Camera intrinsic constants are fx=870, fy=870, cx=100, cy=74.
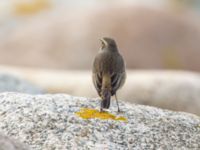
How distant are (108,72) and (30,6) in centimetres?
2867

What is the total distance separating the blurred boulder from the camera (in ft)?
98.9

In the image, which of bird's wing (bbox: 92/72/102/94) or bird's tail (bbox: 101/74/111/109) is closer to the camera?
Answer: bird's tail (bbox: 101/74/111/109)

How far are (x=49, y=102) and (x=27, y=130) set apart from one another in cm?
79

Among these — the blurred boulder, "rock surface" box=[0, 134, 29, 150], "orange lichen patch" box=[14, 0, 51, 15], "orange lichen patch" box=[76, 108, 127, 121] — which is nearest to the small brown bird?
"orange lichen patch" box=[76, 108, 127, 121]

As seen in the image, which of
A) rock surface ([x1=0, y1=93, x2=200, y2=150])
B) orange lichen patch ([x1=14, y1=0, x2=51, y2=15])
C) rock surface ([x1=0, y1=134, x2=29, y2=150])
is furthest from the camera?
orange lichen patch ([x1=14, y1=0, x2=51, y2=15])

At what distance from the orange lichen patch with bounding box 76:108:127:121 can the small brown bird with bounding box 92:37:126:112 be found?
13cm

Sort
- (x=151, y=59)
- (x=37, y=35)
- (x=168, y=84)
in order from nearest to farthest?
(x=168, y=84), (x=151, y=59), (x=37, y=35)

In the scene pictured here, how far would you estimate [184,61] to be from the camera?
30578 millimetres

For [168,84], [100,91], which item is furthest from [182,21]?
[100,91]

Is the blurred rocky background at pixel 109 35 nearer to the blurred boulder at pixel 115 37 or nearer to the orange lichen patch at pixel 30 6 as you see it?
the blurred boulder at pixel 115 37

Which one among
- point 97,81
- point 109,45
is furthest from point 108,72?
point 109,45

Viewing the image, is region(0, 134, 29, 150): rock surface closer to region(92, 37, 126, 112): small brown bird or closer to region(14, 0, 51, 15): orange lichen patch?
region(92, 37, 126, 112): small brown bird

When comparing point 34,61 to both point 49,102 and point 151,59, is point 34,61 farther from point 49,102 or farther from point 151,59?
point 49,102

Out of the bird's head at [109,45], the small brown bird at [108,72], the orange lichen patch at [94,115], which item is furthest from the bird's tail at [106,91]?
the bird's head at [109,45]
